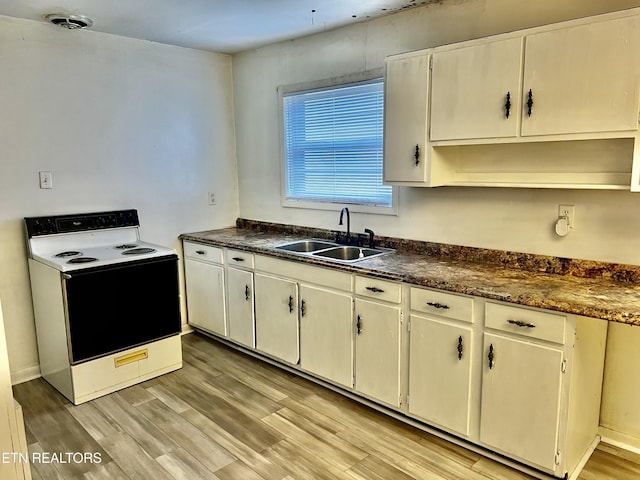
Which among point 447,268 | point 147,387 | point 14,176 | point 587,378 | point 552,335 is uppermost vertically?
point 14,176

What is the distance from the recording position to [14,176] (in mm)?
3094

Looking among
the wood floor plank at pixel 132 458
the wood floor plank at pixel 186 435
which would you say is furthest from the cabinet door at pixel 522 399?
the wood floor plank at pixel 132 458

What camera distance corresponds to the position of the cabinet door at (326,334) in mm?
2791

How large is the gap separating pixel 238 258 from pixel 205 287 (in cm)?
53

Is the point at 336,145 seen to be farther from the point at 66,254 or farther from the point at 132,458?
the point at 132,458

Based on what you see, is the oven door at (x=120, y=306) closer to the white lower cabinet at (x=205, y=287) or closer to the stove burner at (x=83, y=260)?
the stove burner at (x=83, y=260)

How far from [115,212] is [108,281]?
0.78m

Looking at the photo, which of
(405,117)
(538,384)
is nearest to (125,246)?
(405,117)

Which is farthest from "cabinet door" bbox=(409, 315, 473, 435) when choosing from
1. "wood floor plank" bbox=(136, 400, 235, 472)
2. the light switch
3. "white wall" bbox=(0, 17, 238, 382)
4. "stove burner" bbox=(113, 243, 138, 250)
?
the light switch

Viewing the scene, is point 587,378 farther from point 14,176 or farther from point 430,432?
point 14,176

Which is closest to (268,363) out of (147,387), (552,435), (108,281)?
(147,387)

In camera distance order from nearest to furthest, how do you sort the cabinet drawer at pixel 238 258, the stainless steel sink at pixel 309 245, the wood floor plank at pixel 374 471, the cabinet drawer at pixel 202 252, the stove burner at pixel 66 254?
the wood floor plank at pixel 374 471 < the stove burner at pixel 66 254 < the cabinet drawer at pixel 238 258 < the stainless steel sink at pixel 309 245 < the cabinet drawer at pixel 202 252

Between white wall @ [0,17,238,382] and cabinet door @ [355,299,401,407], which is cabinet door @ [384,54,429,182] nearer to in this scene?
cabinet door @ [355,299,401,407]

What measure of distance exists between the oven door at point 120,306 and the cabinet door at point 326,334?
3.18ft
